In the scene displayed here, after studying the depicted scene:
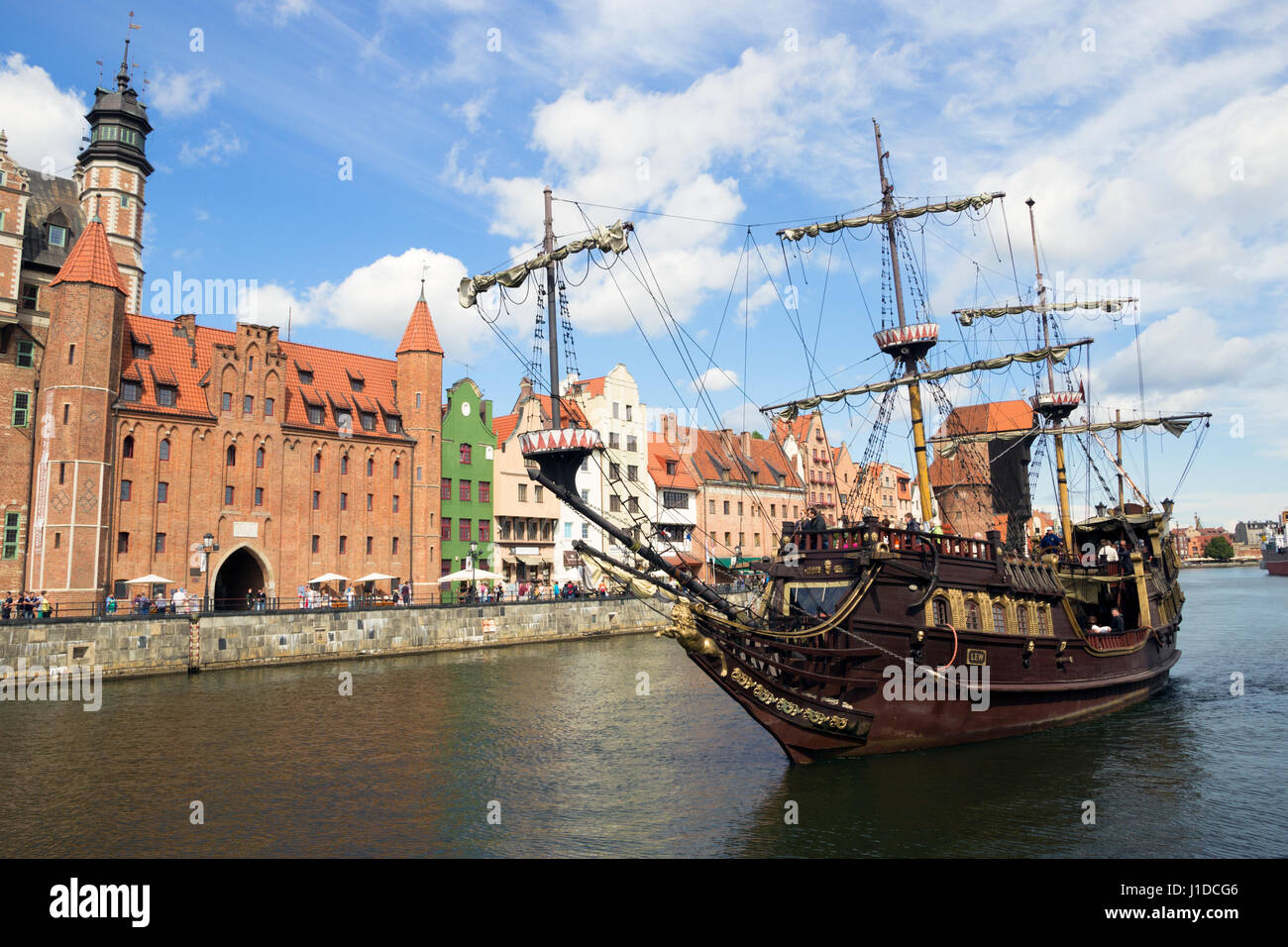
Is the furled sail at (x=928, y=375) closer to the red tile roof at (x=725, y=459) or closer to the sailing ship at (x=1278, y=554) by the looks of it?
the red tile roof at (x=725, y=459)

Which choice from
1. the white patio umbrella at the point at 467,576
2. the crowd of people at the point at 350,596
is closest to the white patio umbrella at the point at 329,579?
the crowd of people at the point at 350,596

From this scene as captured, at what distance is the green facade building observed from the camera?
6297cm

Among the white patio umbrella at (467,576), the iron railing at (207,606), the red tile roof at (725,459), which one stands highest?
the red tile roof at (725,459)

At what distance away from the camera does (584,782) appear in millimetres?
21812

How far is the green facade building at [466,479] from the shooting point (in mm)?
62969

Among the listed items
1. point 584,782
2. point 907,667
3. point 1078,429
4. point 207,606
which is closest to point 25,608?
point 207,606

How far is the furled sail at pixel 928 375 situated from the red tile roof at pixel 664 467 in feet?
125

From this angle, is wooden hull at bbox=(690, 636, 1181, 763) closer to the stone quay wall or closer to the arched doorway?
the stone quay wall

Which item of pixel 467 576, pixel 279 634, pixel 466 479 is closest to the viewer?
pixel 279 634

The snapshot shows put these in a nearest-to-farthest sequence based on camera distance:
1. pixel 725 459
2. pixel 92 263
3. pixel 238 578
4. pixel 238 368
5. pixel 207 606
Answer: pixel 92 263 < pixel 207 606 < pixel 238 368 < pixel 238 578 < pixel 725 459

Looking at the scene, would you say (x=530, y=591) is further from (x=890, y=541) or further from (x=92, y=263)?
(x=890, y=541)

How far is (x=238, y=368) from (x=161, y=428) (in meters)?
5.72
